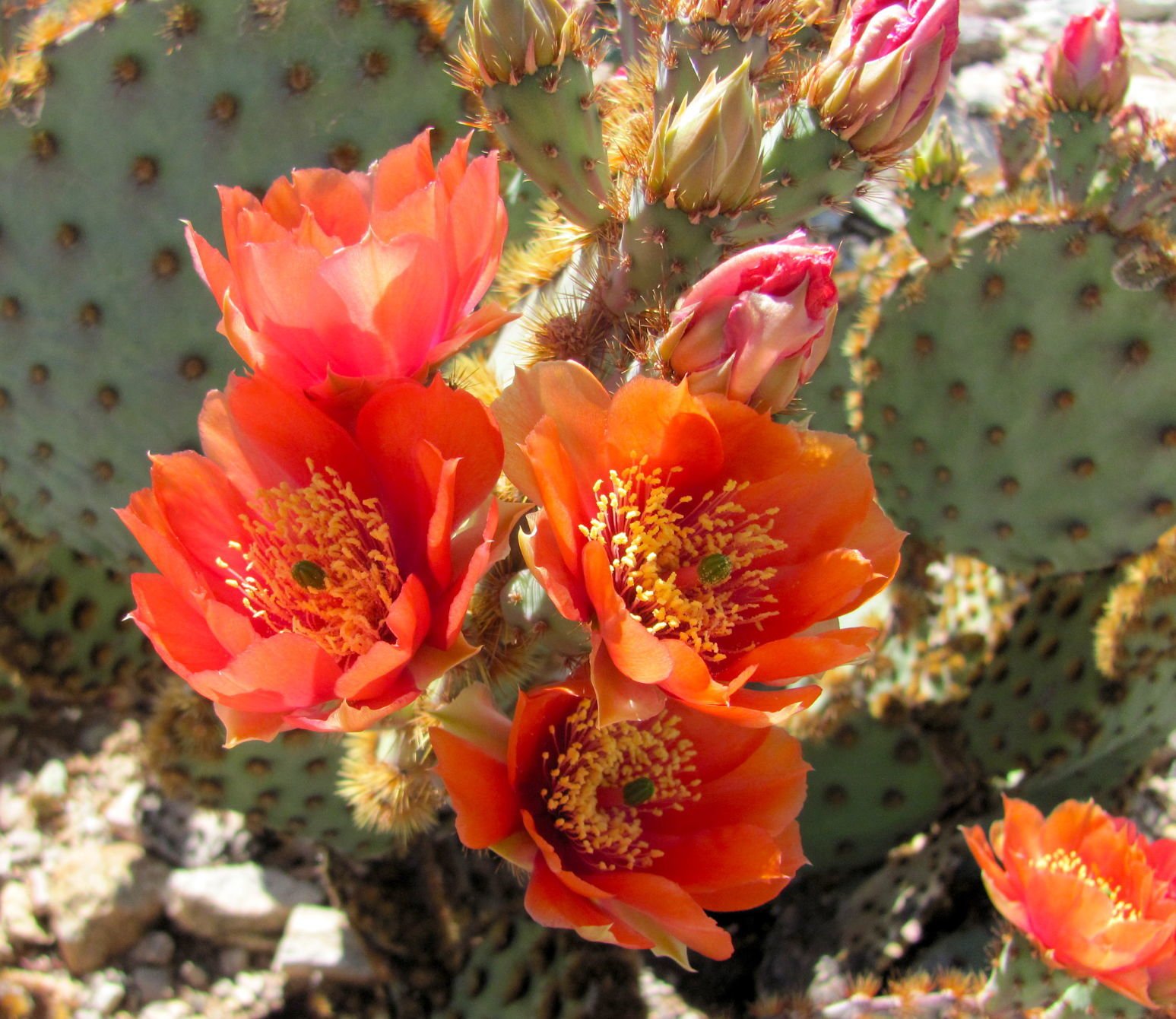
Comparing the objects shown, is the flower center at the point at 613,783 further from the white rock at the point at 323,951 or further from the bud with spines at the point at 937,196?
the white rock at the point at 323,951

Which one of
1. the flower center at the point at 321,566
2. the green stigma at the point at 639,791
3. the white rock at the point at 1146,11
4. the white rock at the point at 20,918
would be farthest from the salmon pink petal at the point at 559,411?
the white rock at the point at 1146,11

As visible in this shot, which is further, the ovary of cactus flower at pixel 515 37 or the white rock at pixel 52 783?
the white rock at pixel 52 783

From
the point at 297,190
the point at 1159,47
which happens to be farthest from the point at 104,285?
the point at 1159,47

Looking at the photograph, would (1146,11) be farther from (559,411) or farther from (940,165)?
(559,411)

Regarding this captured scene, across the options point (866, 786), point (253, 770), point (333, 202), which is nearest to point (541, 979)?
point (253, 770)

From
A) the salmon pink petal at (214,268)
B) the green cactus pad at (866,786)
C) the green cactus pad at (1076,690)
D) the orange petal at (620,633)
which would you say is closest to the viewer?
Result: the orange petal at (620,633)

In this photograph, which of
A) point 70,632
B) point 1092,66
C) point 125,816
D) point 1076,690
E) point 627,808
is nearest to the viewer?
point 627,808
